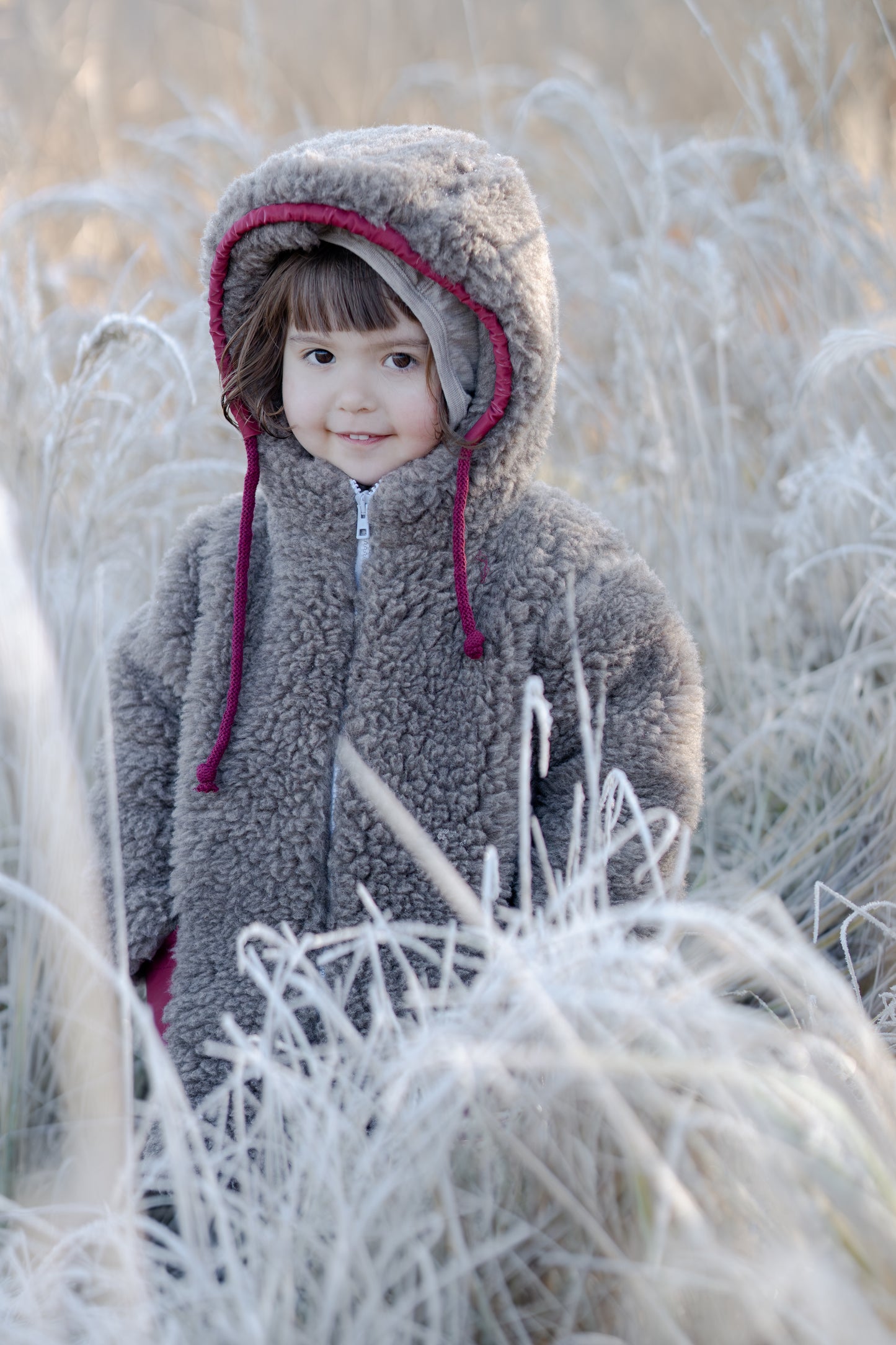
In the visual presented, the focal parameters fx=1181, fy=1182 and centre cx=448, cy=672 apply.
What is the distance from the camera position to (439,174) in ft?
3.53

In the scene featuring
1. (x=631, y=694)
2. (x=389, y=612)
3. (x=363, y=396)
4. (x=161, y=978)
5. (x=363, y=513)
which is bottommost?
(x=161, y=978)

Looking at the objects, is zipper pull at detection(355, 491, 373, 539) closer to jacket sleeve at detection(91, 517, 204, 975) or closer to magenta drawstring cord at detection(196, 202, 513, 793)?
magenta drawstring cord at detection(196, 202, 513, 793)

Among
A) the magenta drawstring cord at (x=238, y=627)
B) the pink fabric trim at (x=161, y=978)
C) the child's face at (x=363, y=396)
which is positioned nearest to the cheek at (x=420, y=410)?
the child's face at (x=363, y=396)

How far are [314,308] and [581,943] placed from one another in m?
0.66

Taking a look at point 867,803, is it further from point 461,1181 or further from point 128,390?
point 128,390

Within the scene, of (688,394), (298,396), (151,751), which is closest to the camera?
(298,396)

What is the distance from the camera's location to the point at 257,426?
1252 millimetres

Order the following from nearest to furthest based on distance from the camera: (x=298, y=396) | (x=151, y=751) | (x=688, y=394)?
(x=298, y=396), (x=151, y=751), (x=688, y=394)

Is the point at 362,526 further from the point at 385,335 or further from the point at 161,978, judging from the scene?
the point at 161,978

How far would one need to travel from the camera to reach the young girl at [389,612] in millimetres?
1122

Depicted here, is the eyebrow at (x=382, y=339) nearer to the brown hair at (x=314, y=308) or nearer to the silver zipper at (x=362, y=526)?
the brown hair at (x=314, y=308)

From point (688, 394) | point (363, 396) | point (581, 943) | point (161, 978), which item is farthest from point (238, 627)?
point (688, 394)

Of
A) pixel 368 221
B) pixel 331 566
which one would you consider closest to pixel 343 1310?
pixel 331 566

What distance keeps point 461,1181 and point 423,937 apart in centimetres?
37
